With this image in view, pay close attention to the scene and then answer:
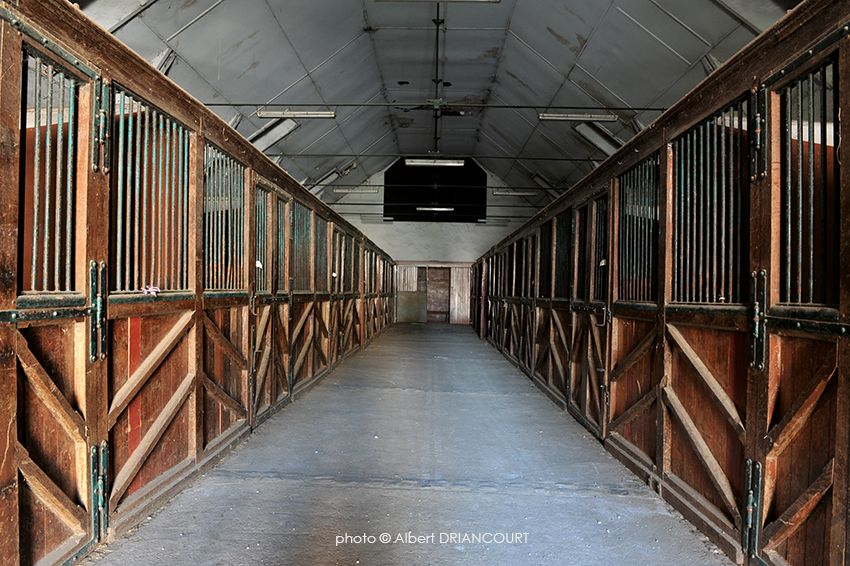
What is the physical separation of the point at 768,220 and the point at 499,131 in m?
13.1

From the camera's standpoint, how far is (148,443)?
2.70 m

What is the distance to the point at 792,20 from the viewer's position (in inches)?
79.7

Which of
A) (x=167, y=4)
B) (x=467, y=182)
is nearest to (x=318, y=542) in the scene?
(x=167, y=4)

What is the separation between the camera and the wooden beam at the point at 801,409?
1848 mm

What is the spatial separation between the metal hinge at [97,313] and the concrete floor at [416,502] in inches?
36.2

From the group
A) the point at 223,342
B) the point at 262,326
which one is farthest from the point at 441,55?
the point at 223,342

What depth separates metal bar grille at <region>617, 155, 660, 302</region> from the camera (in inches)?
139

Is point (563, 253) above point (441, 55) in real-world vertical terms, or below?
below

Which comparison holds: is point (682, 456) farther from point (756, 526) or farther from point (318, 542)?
point (318, 542)

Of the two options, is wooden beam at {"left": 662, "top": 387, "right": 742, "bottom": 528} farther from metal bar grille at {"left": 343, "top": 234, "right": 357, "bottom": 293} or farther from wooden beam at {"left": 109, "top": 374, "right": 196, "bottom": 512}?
metal bar grille at {"left": 343, "top": 234, "right": 357, "bottom": 293}

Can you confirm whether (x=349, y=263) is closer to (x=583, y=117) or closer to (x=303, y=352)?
(x=303, y=352)

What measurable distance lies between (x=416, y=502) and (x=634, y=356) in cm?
187

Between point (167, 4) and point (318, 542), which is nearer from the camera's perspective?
point (318, 542)

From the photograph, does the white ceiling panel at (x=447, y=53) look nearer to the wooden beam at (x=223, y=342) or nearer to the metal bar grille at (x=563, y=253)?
the metal bar grille at (x=563, y=253)
